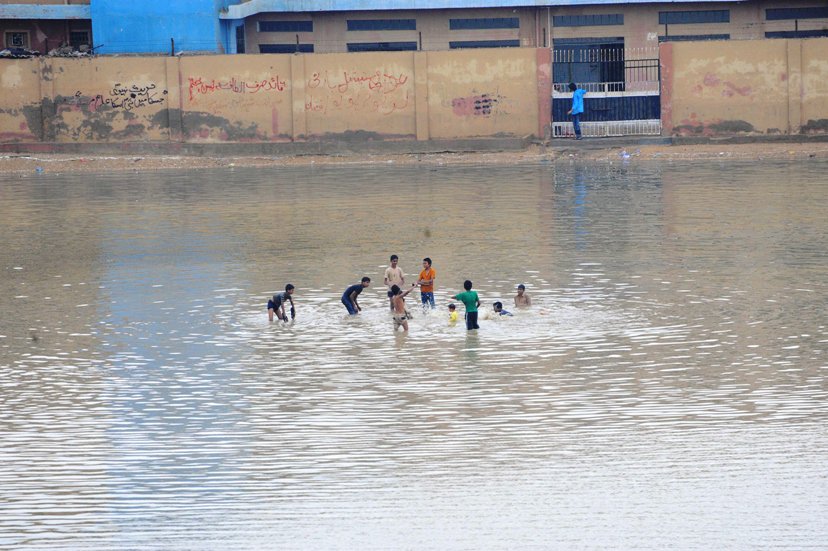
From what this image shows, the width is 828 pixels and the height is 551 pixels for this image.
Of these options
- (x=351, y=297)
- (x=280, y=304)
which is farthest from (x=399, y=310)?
(x=280, y=304)

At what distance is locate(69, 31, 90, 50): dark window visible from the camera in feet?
157

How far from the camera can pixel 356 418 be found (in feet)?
44.1

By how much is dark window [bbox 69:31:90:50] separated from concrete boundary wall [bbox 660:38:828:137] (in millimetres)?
19569

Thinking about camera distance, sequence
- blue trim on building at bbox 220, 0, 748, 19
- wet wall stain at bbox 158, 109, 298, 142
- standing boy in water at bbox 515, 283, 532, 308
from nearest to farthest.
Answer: standing boy in water at bbox 515, 283, 532, 308, wet wall stain at bbox 158, 109, 298, 142, blue trim on building at bbox 220, 0, 748, 19

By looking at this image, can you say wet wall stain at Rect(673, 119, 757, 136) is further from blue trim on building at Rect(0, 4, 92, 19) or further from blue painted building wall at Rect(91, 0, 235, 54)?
blue trim on building at Rect(0, 4, 92, 19)

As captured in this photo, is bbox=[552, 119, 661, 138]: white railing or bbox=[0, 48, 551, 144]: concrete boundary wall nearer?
bbox=[0, 48, 551, 144]: concrete boundary wall

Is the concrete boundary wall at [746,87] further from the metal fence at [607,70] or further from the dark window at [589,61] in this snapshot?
the dark window at [589,61]

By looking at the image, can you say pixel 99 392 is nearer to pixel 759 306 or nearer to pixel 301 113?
pixel 759 306

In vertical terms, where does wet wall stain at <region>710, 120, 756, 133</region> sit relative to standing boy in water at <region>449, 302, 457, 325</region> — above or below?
above

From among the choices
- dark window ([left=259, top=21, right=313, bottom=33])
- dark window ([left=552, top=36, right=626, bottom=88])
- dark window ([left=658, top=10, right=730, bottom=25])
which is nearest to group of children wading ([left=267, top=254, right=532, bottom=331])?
dark window ([left=552, top=36, right=626, bottom=88])

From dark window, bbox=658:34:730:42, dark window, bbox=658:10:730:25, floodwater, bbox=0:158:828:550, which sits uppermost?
dark window, bbox=658:10:730:25

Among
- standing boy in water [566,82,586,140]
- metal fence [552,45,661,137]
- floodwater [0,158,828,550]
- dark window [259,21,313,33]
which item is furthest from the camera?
dark window [259,21,313,33]

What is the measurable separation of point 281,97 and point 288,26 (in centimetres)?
619

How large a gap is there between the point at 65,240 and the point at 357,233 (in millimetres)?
5465
